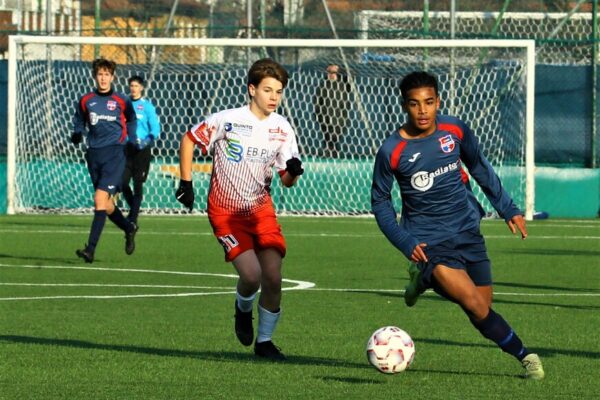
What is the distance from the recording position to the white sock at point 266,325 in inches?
348

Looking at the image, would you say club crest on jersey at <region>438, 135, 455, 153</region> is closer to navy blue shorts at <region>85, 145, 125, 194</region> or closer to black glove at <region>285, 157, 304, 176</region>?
black glove at <region>285, 157, 304, 176</region>

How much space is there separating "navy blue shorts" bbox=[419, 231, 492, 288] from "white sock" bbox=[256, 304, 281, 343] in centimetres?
121

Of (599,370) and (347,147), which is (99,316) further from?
(347,147)

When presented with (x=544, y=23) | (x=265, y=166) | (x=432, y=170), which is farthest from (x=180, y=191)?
(x=544, y=23)

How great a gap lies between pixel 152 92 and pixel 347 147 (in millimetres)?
3400

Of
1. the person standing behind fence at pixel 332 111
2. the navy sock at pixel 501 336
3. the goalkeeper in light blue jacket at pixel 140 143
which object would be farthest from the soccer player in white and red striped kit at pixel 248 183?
the person standing behind fence at pixel 332 111

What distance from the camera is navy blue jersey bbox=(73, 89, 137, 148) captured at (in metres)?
16.1

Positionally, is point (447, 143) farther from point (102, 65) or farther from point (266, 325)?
point (102, 65)

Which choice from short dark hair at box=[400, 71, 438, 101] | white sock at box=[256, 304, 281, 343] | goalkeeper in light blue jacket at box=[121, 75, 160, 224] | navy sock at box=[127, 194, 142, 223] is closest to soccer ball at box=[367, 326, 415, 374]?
white sock at box=[256, 304, 281, 343]

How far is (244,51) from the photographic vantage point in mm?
25047

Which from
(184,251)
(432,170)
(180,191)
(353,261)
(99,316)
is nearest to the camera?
(432,170)

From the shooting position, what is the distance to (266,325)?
8.87 meters

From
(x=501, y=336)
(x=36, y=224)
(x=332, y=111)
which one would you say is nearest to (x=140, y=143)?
(x=36, y=224)

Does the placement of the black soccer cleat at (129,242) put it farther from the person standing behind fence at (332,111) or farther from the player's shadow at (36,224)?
the person standing behind fence at (332,111)
